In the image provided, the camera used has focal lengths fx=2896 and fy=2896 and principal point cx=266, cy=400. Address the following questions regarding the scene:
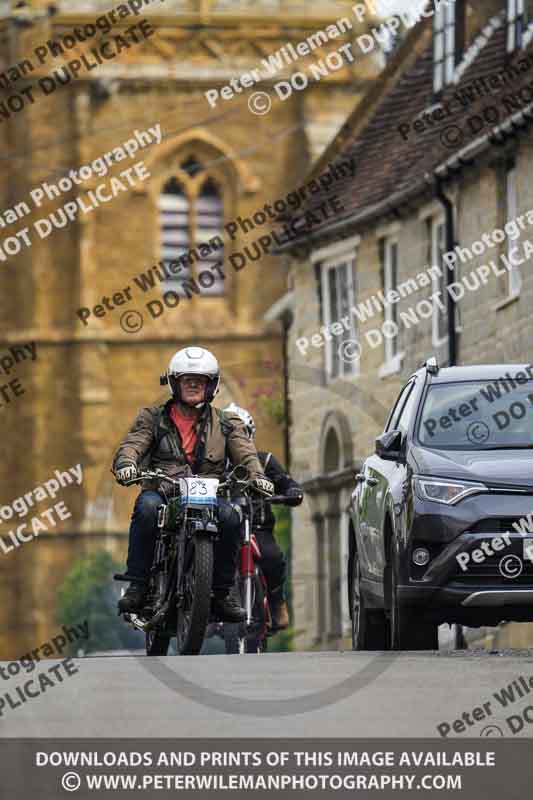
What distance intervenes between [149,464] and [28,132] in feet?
184

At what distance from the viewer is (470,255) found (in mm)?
35719

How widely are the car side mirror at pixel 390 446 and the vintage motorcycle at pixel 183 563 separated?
0.86m

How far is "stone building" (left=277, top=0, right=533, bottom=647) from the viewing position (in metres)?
34.1

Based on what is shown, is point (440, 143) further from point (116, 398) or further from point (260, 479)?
point (116, 398)

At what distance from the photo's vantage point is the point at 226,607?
16625 millimetres

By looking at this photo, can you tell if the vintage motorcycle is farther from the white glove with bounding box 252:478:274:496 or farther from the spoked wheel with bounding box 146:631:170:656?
the white glove with bounding box 252:478:274:496
